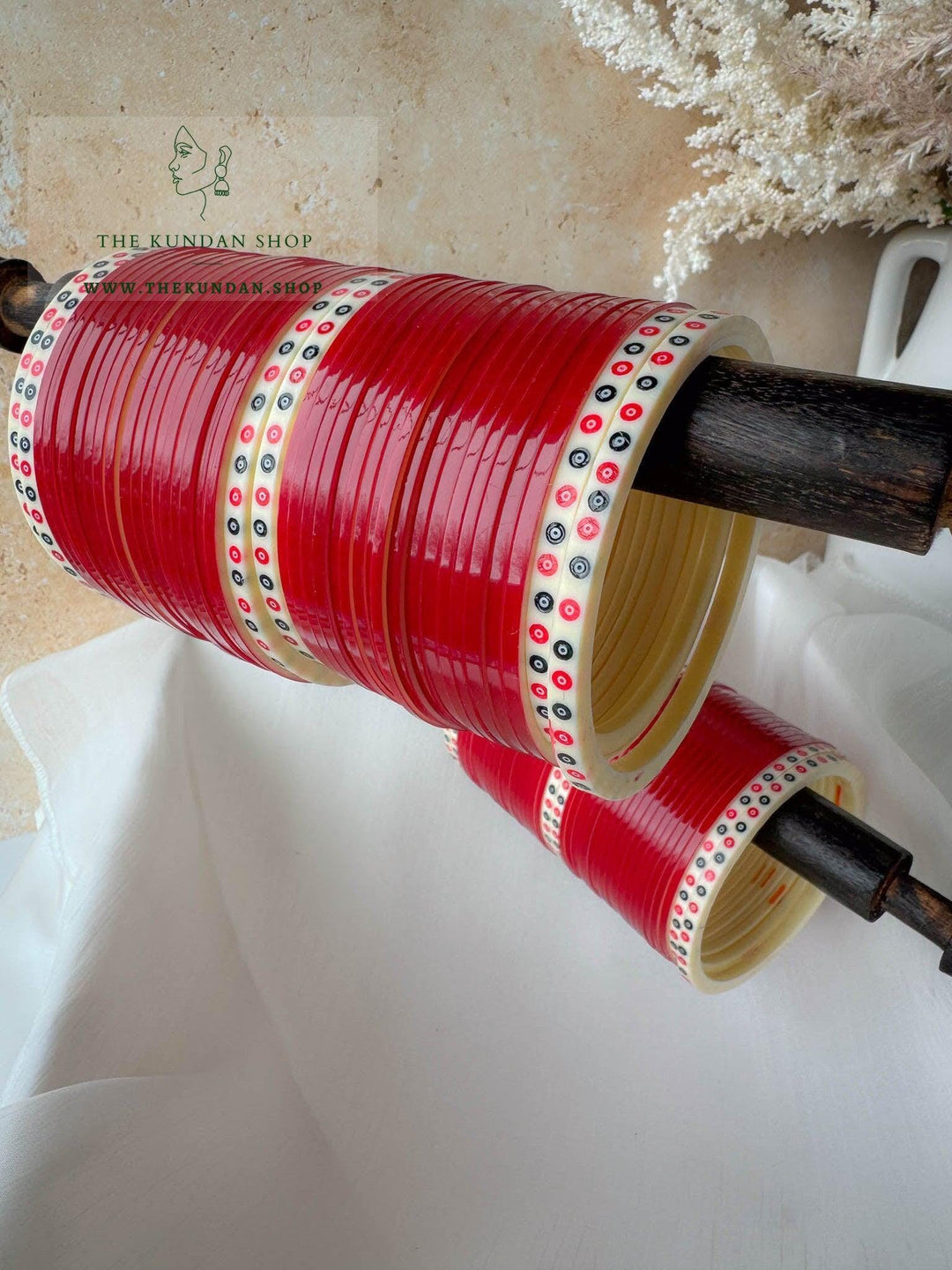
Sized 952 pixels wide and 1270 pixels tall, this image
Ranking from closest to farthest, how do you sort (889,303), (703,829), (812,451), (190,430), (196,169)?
(812,451)
(190,430)
(703,829)
(196,169)
(889,303)

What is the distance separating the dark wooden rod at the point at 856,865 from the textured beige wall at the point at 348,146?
437mm

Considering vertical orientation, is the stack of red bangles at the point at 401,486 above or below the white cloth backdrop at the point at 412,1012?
above

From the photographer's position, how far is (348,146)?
696 mm

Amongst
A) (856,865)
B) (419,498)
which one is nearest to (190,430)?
(419,498)

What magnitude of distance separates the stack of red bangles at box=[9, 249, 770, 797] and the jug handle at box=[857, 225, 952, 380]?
1.25 feet

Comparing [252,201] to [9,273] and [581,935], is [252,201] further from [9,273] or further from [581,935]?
[581,935]

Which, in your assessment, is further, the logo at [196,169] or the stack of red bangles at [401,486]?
the logo at [196,169]

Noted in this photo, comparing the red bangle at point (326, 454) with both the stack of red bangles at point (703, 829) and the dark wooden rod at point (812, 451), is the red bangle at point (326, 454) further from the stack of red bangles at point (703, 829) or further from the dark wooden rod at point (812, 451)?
the stack of red bangles at point (703, 829)

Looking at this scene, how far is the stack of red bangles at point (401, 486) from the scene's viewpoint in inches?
14.1

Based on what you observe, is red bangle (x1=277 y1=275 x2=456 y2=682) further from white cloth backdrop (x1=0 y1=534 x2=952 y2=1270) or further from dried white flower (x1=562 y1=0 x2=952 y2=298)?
dried white flower (x1=562 y1=0 x2=952 y2=298)

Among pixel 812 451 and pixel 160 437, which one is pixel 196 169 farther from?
pixel 812 451

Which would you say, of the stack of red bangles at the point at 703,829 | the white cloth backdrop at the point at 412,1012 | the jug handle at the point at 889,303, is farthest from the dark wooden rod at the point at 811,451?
the jug handle at the point at 889,303

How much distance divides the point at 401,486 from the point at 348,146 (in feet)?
1.35

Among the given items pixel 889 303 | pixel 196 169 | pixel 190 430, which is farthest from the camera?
pixel 889 303
